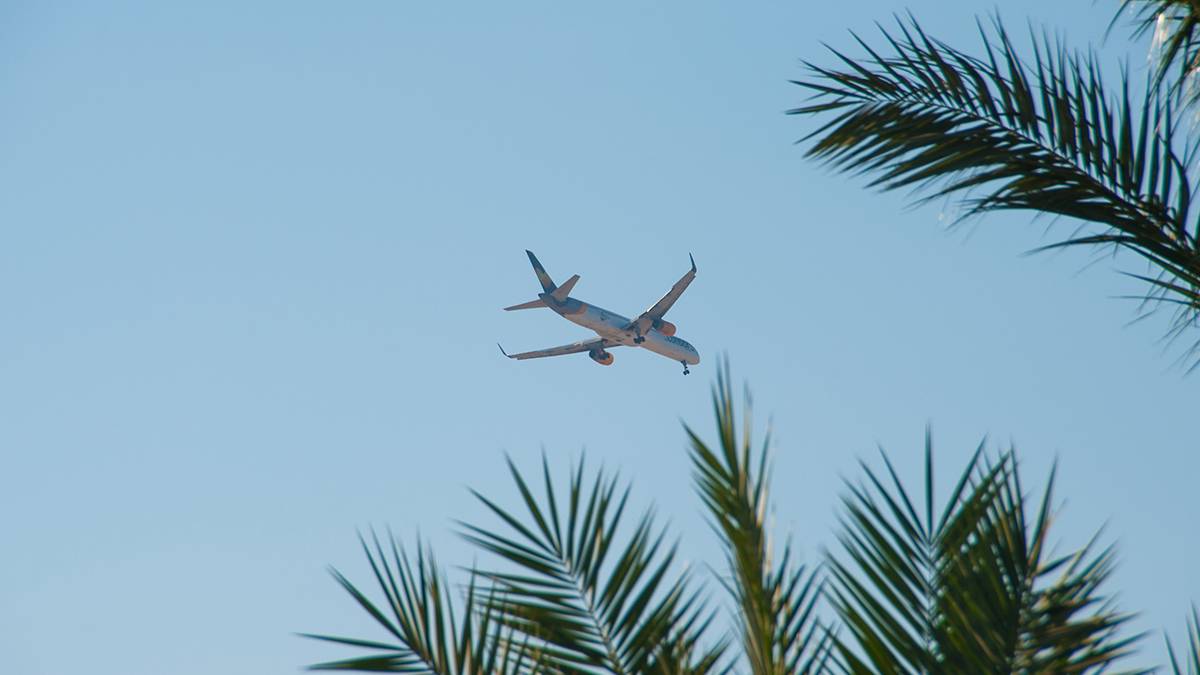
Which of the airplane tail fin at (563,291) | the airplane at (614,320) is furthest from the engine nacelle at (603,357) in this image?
the airplane tail fin at (563,291)

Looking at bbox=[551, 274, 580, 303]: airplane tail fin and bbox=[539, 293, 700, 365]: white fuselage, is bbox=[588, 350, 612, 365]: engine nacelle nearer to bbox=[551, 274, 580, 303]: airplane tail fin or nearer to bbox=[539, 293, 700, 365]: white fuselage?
bbox=[539, 293, 700, 365]: white fuselage

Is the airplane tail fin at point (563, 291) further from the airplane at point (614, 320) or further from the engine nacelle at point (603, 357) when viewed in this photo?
the engine nacelle at point (603, 357)

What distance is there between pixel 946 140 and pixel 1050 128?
544mm

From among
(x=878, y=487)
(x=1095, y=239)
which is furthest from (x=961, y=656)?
(x=1095, y=239)

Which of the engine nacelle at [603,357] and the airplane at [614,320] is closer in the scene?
the airplane at [614,320]

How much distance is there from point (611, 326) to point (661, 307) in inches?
90.2

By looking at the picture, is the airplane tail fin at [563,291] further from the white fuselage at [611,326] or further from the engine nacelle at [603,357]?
the engine nacelle at [603,357]

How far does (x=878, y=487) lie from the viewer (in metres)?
4.53

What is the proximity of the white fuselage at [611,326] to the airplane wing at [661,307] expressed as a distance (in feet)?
1.43

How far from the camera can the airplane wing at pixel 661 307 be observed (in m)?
50.3

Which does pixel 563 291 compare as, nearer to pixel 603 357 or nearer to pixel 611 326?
pixel 611 326

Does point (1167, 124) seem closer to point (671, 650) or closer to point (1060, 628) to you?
point (1060, 628)

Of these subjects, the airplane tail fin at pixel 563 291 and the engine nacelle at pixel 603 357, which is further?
the engine nacelle at pixel 603 357

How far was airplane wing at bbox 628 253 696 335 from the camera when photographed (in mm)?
50312
